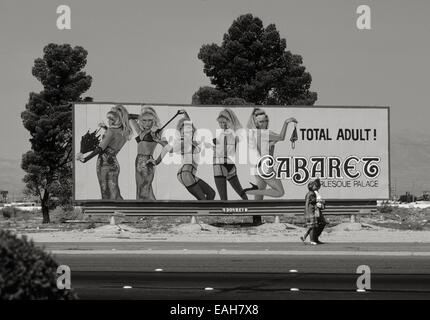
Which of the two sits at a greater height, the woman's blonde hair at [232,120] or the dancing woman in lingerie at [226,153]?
the woman's blonde hair at [232,120]

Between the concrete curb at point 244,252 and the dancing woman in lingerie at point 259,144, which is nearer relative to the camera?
the concrete curb at point 244,252

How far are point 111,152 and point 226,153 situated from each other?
4.20 m

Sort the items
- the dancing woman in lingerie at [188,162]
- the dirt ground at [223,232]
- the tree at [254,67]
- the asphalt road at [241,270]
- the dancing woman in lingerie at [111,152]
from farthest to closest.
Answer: the tree at [254,67], the dancing woman in lingerie at [188,162], the dancing woman in lingerie at [111,152], the dirt ground at [223,232], the asphalt road at [241,270]

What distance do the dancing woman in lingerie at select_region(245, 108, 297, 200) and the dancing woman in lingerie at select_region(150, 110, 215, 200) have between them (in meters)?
1.67

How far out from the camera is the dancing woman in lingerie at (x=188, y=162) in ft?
96.0

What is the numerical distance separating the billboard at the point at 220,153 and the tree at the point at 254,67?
27174 mm

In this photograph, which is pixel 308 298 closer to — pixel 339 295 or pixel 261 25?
pixel 339 295

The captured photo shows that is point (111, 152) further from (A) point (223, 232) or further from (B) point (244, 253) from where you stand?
(B) point (244, 253)

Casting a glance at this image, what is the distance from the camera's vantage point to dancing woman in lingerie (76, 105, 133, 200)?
29156 mm

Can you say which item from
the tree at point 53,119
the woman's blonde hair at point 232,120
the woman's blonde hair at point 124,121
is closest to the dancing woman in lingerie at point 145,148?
the woman's blonde hair at point 124,121

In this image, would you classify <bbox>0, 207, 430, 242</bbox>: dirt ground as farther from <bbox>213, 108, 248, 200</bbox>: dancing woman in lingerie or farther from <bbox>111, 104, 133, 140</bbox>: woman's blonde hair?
<bbox>111, 104, 133, 140</bbox>: woman's blonde hair

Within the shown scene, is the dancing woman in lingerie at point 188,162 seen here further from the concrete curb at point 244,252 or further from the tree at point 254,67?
the tree at point 254,67

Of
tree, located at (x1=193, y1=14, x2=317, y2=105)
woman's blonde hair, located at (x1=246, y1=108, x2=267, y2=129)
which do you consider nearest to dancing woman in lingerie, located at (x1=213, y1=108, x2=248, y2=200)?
woman's blonde hair, located at (x1=246, y1=108, x2=267, y2=129)

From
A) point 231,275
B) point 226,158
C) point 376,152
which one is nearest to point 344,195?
point 376,152
